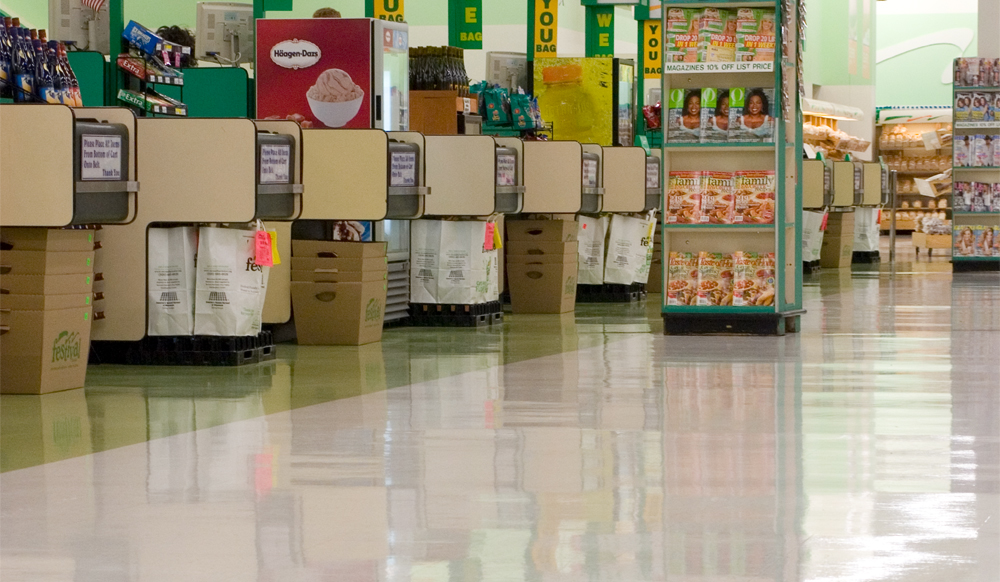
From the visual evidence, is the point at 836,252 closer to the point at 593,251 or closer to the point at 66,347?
the point at 593,251

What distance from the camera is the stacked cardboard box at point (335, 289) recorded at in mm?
7242

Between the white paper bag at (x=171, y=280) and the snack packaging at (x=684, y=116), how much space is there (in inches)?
108

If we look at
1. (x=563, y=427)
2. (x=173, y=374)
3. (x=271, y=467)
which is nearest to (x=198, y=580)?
(x=271, y=467)

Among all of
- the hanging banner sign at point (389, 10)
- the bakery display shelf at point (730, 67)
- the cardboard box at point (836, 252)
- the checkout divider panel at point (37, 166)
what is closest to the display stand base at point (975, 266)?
the cardboard box at point (836, 252)

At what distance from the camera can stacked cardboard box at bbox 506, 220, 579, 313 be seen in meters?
9.52

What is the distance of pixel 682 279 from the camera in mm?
7828

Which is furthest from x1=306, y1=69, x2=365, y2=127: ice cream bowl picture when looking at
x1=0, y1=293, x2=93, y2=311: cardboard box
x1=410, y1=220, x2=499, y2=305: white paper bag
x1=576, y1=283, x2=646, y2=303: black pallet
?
x1=0, y1=293, x2=93, y2=311: cardboard box

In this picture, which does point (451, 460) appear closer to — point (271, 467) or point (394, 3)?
point (271, 467)

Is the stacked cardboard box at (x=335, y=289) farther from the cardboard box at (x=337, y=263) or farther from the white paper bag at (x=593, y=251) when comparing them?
the white paper bag at (x=593, y=251)

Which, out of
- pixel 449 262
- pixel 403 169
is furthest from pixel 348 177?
pixel 449 262

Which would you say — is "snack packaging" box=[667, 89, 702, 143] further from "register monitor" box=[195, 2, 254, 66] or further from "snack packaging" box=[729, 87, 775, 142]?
"register monitor" box=[195, 2, 254, 66]

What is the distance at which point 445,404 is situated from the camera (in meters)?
5.02

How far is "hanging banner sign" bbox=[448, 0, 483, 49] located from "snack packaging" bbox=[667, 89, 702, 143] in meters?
4.80

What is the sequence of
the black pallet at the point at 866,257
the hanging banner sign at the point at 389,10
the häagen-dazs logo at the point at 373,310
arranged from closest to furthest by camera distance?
the häagen-dazs logo at the point at 373,310
the hanging banner sign at the point at 389,10
the black pallet at the point at 866,257
